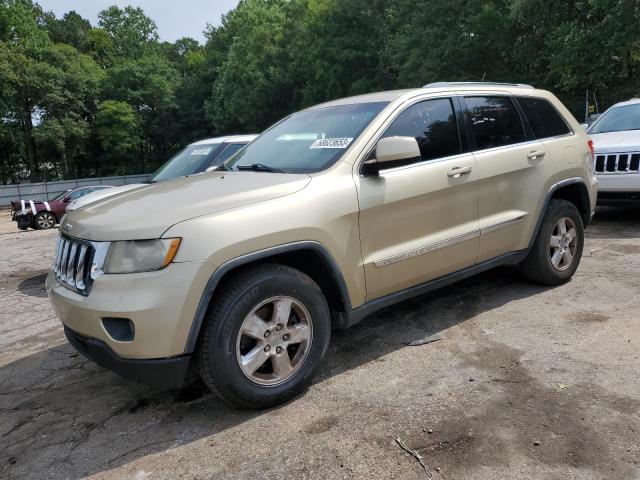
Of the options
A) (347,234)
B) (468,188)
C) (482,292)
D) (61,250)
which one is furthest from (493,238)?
(61,250)

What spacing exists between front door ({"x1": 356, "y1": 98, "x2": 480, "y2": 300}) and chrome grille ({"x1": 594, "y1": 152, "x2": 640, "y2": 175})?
429cm

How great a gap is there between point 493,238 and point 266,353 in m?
2.12

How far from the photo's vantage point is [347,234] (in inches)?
128

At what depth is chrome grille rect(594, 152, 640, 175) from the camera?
7024 mm

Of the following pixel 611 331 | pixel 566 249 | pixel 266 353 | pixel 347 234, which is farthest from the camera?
pixel 566 249

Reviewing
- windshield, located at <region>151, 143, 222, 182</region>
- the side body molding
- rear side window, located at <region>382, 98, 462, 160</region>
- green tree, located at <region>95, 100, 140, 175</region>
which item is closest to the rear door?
rear side window, located at <region>382, 98, 462, 160</region>

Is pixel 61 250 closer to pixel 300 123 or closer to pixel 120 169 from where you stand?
pixel 300 123

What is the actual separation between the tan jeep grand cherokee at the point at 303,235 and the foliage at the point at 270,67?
16826mm

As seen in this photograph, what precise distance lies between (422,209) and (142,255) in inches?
74.4

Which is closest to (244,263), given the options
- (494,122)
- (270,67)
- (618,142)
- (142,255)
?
(142,255)

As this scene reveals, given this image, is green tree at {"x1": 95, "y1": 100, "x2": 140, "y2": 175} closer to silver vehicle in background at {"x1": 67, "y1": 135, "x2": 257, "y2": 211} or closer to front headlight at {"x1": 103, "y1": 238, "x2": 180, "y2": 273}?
silver vehicle in background at {"x1": 67, "y1": 135, "x2": 257, "y2": 211}

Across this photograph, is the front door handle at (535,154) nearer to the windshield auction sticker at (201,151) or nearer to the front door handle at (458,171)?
the front door handle at (458,171)

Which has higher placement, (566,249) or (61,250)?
(61,250)

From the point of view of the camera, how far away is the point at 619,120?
837 centimetres
